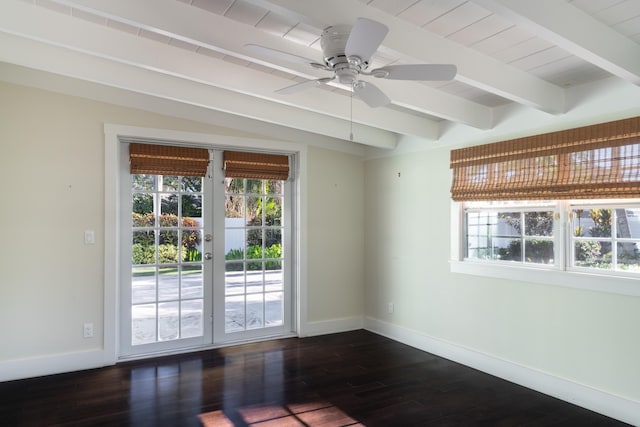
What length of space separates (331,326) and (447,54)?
341 cm

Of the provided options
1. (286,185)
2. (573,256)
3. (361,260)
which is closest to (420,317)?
(361,260)

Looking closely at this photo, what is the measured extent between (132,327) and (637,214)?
4.27 m

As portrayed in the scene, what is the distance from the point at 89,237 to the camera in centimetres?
380

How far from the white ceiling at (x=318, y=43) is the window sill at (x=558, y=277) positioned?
1239 millimetres

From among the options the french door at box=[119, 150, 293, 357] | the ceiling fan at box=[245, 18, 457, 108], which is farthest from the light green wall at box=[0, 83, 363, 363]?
the ceiling fan at box=[245, 18, 457, 108]

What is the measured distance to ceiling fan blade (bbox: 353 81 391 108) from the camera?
2393 mm

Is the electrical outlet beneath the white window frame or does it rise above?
beneath

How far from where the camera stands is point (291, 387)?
134 inches

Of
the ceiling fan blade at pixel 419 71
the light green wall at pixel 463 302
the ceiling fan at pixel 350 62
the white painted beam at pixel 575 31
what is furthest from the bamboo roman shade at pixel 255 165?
the white painted beam at pixel 575 31

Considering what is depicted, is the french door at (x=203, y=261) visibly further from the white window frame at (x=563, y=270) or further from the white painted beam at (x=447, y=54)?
the white painted beam at (x=447, y=54)

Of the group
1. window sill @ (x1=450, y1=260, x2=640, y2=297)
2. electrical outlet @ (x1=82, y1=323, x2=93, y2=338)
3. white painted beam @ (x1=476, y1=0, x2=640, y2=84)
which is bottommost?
electrical outlet @ (x1=82, y1=323, x2=93, y2=338)

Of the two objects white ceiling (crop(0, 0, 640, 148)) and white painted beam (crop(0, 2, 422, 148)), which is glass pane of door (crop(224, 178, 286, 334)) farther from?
white ceiling (crop(0, 0, 640, 148))

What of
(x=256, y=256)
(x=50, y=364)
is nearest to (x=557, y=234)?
(x=256, y=256)

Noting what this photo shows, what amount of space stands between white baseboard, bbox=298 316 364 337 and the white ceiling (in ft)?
8.05
